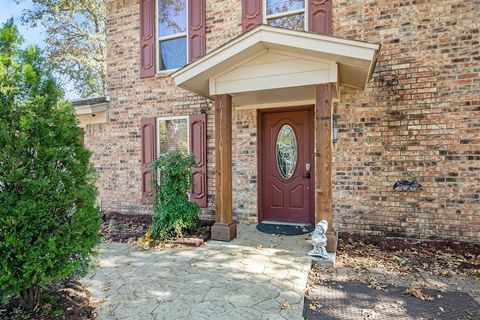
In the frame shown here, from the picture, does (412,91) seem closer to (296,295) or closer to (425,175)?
(425,175)

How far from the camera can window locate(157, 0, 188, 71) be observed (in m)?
6.42

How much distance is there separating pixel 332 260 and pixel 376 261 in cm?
68

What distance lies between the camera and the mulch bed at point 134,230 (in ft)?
15.3

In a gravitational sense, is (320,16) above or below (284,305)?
above

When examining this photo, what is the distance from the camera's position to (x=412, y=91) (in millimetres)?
4828

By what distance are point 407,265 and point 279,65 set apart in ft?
10.5

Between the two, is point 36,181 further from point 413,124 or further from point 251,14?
point 413,124

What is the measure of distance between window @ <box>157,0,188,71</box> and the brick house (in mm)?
27

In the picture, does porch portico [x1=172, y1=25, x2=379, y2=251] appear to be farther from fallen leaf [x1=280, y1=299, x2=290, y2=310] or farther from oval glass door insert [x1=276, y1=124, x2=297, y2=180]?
fallen leaf [x1=280, y1=299, x2=290, y2=310]

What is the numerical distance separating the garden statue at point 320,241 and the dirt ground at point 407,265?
23 centimetres

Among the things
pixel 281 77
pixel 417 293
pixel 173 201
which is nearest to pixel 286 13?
pixel 281 77

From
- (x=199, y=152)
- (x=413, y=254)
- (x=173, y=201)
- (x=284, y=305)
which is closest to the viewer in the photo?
(x=284, y=305)

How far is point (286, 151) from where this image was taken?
229 inches

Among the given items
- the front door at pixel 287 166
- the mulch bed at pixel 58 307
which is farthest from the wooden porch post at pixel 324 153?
the mulch bed at pixel 58 307
